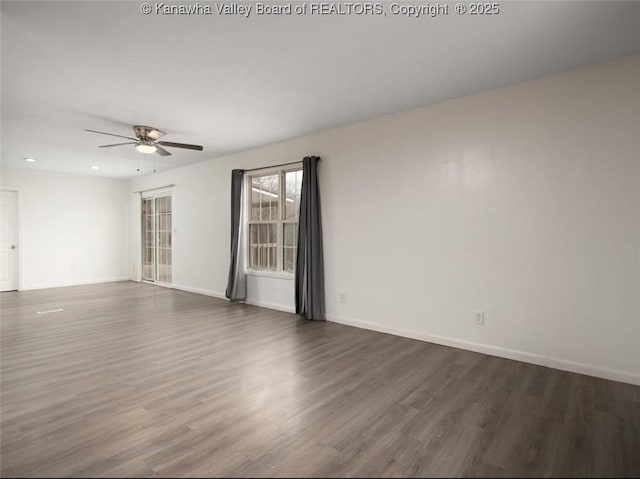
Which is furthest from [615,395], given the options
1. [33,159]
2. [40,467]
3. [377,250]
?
[33,159]

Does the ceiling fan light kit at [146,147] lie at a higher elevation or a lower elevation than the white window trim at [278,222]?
higher

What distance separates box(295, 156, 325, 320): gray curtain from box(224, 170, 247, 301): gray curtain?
150cm

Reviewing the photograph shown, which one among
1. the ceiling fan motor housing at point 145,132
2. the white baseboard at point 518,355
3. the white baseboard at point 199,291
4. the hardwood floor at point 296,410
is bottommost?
the hardwood floor at point 296,410

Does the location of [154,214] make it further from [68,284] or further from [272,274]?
[272,274]

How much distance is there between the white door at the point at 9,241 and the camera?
704 centimetres

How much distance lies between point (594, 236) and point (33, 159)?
852 centimetres

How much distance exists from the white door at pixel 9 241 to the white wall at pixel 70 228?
133mm

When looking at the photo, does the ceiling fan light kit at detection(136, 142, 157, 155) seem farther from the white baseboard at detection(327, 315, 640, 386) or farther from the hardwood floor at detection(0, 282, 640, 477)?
the white baseboard at detection(327, 315, 640, 386)

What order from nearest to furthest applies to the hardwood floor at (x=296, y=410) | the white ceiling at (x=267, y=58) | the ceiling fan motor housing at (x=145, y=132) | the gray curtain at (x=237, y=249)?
the hardwood floor at (x=296, y=410), the white ceiling at (x=267, y=58), the ceiling fan motor housing at (x=145, y=132), the gray curtain at (x=237, y=249)

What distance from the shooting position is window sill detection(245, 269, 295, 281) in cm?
524

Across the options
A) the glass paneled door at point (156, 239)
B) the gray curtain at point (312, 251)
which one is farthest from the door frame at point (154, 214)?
the gray curtain at point (312, 251)

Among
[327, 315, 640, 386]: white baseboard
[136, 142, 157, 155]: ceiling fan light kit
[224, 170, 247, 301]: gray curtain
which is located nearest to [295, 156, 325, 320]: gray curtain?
[327, 315, 640, 386]: white baseboard

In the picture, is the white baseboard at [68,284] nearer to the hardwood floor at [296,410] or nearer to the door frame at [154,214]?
the door frame at [154,214]

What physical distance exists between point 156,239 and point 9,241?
284 cm
